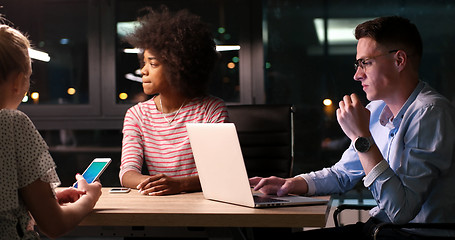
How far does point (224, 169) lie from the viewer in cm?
176

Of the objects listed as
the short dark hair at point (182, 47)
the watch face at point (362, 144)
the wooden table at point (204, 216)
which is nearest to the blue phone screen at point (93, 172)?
the wooden table at point (204, 216)

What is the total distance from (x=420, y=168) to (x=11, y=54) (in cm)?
123

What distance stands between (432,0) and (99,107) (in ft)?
8.90

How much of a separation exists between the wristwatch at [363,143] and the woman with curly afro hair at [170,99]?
2.76 feet

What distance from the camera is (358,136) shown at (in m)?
1.83

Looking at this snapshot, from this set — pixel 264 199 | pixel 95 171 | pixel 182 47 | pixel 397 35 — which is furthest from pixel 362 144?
pixel 182 47

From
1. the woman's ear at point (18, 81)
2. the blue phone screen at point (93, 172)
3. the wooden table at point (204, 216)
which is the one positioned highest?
the woman's ear at point (18, 81)

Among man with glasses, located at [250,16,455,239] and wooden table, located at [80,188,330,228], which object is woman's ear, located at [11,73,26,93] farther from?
man with glasses, located at [250,16,455,239]

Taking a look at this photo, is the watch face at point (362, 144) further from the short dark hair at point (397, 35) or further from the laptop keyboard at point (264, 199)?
the short dark hair at point (397, 35)

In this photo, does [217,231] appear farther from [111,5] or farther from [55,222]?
[111,5]

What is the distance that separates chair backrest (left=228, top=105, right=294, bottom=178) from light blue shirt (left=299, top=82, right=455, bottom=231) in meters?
0.89

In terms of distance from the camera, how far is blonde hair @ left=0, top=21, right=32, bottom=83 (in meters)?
1.46

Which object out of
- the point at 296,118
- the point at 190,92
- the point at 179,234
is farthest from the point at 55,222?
the point at 296,118

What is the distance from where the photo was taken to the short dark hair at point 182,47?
2.67 m
